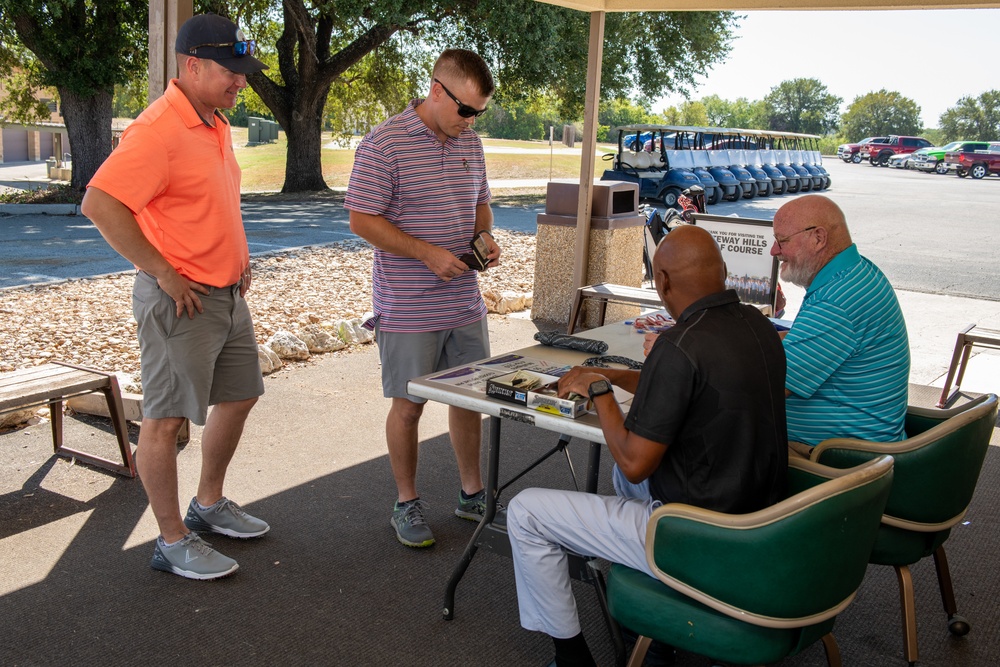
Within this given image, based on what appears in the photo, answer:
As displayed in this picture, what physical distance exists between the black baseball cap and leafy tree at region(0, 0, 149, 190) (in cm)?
1565

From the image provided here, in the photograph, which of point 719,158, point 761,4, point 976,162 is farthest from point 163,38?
point 976,162

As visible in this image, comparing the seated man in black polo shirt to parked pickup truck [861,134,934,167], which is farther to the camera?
parked pickup truck [861,134,934,167]

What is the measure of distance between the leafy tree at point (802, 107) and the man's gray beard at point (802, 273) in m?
45.7

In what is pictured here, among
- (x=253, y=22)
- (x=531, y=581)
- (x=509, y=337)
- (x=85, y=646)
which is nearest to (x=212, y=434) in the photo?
(x=85, y=646)

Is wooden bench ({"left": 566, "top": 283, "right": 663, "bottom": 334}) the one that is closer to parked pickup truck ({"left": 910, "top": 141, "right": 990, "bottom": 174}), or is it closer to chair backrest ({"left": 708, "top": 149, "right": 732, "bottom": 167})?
chair backrest ({"left": 708, "top": 149, "right": 732, "bottom": 167})

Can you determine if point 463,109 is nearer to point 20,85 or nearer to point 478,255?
point 478,255

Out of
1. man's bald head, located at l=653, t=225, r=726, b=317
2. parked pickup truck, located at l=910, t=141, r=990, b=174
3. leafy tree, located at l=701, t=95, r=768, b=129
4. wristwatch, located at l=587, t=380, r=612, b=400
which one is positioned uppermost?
leafy tree, located at l=701, t=95, r=768, b=129

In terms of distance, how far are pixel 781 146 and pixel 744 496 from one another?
30.2 m

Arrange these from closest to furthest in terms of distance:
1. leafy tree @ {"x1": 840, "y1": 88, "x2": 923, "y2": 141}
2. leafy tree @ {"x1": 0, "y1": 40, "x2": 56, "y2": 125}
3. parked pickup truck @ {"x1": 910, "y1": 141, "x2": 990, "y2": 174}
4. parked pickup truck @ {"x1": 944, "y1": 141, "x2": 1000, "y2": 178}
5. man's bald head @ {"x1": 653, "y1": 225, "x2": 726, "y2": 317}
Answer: man's bald head @ {"x1": 653, "y1": 225, "x2": 726, "y2": 317}, leafy tree @ {"x1": 0, "y1": 40, "x2": 56, "y2": 125}, parked pickup truck @ {"x1": 944, "y1": 141, "x2": 1000, "y2": 178}, parked pickup truck @ {"x1": 910, "y1": 141, "x2": 990, "y2": 174}, leafy tree @ {"x1": 840, "y1": 88, "x2": 923, "y2": 141}

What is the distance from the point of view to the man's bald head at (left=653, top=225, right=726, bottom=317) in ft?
7.80

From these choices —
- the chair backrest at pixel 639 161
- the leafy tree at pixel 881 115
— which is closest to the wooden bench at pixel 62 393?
the chair backrest at pixel 639 161

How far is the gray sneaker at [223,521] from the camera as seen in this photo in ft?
12.1

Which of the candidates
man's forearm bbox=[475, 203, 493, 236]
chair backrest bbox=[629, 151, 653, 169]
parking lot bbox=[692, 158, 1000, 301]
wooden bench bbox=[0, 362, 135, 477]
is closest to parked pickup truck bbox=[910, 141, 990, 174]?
parking lot bbox=[692, 158, 1000, 301]

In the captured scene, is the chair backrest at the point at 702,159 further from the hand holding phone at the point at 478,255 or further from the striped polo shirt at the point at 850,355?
the striped polo shirt at the point at 850,355
